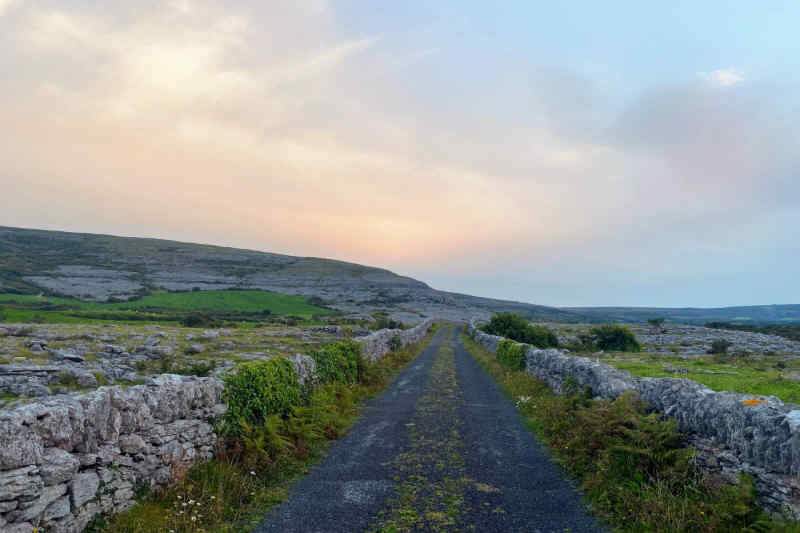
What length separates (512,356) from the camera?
1104 inches

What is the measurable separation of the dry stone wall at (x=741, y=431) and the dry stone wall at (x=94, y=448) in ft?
30.3

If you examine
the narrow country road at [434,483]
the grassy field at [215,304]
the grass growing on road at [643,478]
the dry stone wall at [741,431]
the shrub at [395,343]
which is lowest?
the grassy field at [215,304]

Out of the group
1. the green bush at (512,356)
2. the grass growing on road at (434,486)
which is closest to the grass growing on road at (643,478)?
the grass growing on road at (434,486)

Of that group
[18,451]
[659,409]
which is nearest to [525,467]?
[659,409]

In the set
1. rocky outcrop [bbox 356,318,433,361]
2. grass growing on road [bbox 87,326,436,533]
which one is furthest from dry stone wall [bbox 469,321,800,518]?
rocky outcrop [bbox 356,318,433,361]

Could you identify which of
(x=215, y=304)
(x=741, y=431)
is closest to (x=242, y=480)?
(x=741, y=431)

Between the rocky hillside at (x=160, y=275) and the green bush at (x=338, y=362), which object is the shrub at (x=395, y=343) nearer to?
the green bush at (x=338, y=362)

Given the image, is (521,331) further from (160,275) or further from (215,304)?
(160,275)

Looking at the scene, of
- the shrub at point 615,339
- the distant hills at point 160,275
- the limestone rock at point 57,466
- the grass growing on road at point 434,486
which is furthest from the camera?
the distant hills at point 160,275

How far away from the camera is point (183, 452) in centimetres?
845

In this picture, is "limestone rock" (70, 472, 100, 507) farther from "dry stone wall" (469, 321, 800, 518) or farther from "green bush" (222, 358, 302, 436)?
"dry stone wall" (469, 321, 800, 518)

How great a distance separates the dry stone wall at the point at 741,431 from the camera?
20.1 feet

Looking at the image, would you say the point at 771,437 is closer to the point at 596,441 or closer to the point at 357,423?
the point at 596,441

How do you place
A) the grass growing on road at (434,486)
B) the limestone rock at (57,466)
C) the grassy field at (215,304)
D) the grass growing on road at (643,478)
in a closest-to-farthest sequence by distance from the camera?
the limestone rock at (57,466) < the grass growing on road at (643,478) < the grass growing on road at (434,486) < the grassy field at (215,304)
